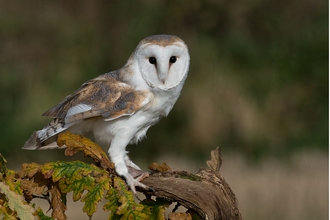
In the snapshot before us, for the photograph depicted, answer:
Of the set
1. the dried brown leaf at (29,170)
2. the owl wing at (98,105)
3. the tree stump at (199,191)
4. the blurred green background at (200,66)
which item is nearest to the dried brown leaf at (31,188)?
the dried brown leaf at (29,170)

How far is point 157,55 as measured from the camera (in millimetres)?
1860

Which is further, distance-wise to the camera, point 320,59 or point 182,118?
point 320,59

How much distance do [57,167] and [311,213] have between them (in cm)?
280

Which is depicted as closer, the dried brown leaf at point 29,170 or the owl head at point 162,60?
the dried brown leaf at point 29,170

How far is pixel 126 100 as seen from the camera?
195 centimetres

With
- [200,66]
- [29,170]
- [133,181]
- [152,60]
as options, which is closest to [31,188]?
[29,170]

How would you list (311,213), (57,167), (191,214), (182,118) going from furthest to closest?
(182,118) < (311,213) < (191,214) < (57,167)

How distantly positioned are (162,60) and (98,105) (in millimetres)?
279

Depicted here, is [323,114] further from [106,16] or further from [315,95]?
[106,16]

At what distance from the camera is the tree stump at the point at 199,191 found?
1.58m

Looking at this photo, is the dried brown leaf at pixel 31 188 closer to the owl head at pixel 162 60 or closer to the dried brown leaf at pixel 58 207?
the dried brown leaf at pixel 58 207

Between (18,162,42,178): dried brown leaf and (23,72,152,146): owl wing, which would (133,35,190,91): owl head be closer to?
(23,72,152,146): owl wing

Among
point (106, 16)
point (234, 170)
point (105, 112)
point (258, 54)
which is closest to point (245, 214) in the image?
point (234, 170)

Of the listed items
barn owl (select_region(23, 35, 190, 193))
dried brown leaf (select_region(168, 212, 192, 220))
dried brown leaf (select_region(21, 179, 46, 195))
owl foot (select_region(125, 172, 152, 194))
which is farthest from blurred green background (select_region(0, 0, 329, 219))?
dried brown leaf (select_region(21, 179, 46, 195))
